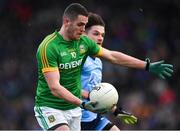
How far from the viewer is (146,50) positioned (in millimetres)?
16703

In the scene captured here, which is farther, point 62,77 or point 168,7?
point 168,7

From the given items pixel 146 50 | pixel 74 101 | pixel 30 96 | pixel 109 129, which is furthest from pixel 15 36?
pixel 74 101

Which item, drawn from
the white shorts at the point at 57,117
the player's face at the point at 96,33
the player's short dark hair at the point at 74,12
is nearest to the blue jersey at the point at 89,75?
the player's face at the point at 96,33

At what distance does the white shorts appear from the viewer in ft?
30.2

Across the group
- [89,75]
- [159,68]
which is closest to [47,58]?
[89,75]

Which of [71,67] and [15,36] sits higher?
[71,67]

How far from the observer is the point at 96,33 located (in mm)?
10227

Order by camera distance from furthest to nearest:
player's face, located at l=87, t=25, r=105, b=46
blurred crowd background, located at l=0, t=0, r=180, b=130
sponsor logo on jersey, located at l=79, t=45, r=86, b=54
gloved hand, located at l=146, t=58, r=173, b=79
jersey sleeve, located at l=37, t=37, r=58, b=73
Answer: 1. blurred crowd background, located at l=0, t=0, r=180, b=130
2. player's face, located at l=87, t=25, r=105, b=46
3. gloved hand, located at l=146, t=58, r=173, b=79
4. sponsor logo on jersey, located at l=79, t=45, r=86, b=54
5. jersey sleeve, located at l=37, t=37, r=58, b=73

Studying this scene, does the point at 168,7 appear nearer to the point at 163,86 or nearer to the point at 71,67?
the point at 163,86

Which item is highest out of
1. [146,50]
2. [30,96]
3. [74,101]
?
[74,101]

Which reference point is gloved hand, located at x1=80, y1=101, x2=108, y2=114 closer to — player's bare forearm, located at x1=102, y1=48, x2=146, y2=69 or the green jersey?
the green jersey

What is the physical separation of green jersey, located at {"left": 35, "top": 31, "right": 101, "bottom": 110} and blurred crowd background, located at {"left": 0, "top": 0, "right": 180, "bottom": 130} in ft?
20.4

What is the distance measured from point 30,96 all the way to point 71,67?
7416 mm

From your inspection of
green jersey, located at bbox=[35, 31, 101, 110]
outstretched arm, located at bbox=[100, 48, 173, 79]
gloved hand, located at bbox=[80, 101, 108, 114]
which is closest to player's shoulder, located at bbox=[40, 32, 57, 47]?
green jersey, located at bbox=[35, 31, 101, 110]
